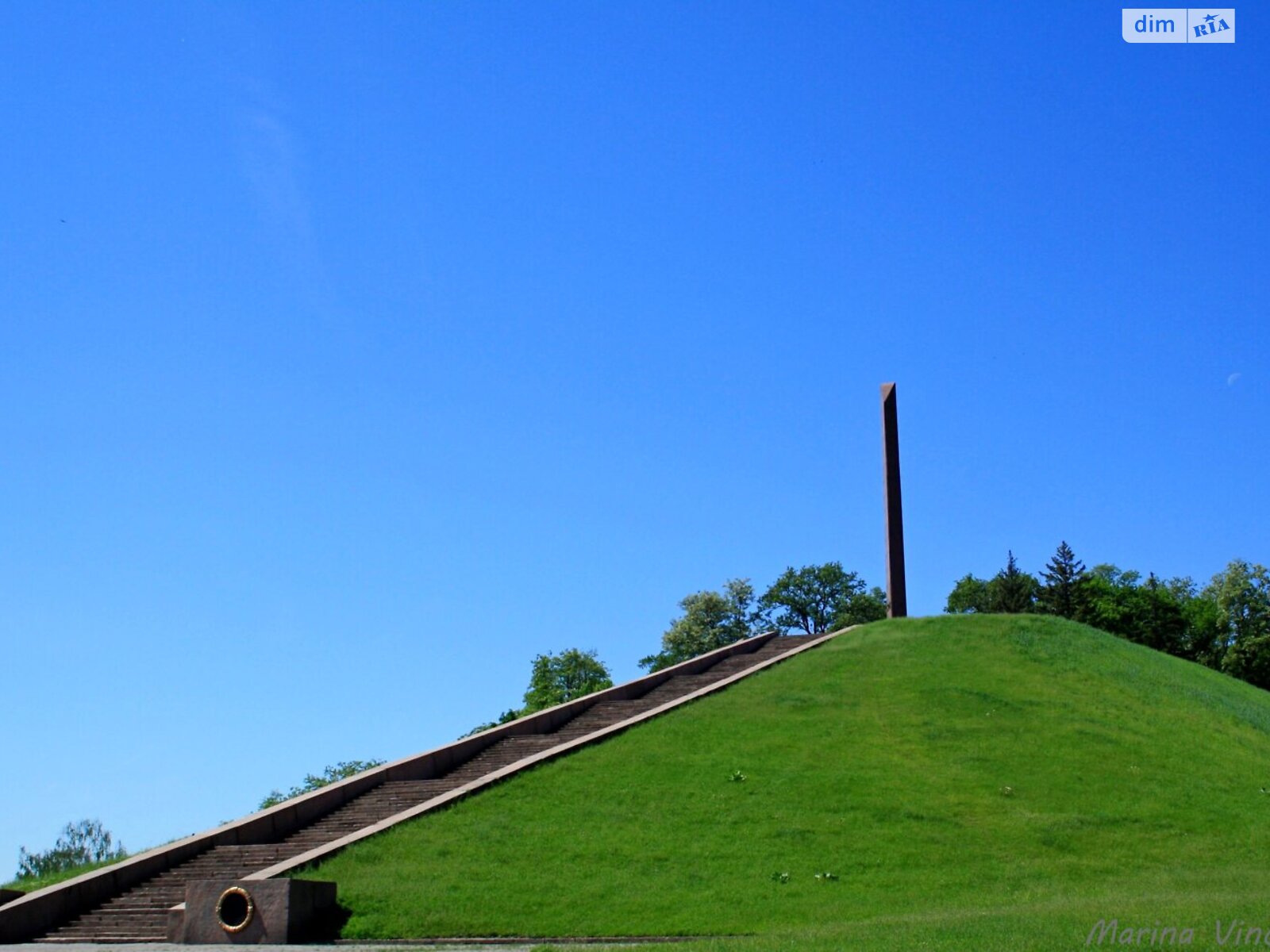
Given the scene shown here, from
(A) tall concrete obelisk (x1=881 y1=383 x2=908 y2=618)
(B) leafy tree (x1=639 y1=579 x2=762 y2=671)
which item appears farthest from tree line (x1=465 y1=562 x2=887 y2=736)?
(A) tall concrete obelisk (x1=881 y1=383 x2=908 y2=618)

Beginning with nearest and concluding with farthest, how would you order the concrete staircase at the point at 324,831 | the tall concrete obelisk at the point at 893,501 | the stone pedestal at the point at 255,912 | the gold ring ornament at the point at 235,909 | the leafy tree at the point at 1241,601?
1. the stone pedestal at the point at 255,912
2. the gold ring ornament at the point at 235,909
3. the concrete staircase at the point at 324,831
4. the tall concrete obelisk at the point at 893,501
5. the leafy tree at the point at 1241,601

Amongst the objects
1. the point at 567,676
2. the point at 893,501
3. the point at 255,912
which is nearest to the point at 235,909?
the point at 255,912

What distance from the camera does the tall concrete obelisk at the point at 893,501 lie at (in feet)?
121

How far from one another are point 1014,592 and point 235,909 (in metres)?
61.2

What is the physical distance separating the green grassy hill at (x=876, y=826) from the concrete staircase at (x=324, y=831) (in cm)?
202

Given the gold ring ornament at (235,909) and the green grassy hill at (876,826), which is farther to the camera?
the gold ring ornament at (235,909)

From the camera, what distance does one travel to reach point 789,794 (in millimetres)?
21531

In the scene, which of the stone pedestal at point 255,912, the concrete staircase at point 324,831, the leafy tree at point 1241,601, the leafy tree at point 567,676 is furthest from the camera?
the leafy tree at point 1241,601

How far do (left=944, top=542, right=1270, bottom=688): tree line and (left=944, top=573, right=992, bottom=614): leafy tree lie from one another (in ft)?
2.28

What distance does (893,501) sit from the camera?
3688cm

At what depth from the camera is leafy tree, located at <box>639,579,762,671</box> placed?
73.8m

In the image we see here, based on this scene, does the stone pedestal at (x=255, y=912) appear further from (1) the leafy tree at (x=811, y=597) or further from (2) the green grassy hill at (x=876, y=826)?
(1) the leafy tree at (x=811, y=597)

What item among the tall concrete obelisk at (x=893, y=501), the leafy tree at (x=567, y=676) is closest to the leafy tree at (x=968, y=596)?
the leafy tree at (x=567, y=676)

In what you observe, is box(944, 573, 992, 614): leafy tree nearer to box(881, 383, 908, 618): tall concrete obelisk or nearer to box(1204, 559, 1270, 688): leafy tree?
box(1204, 559, 1270, 688): leafy tree
